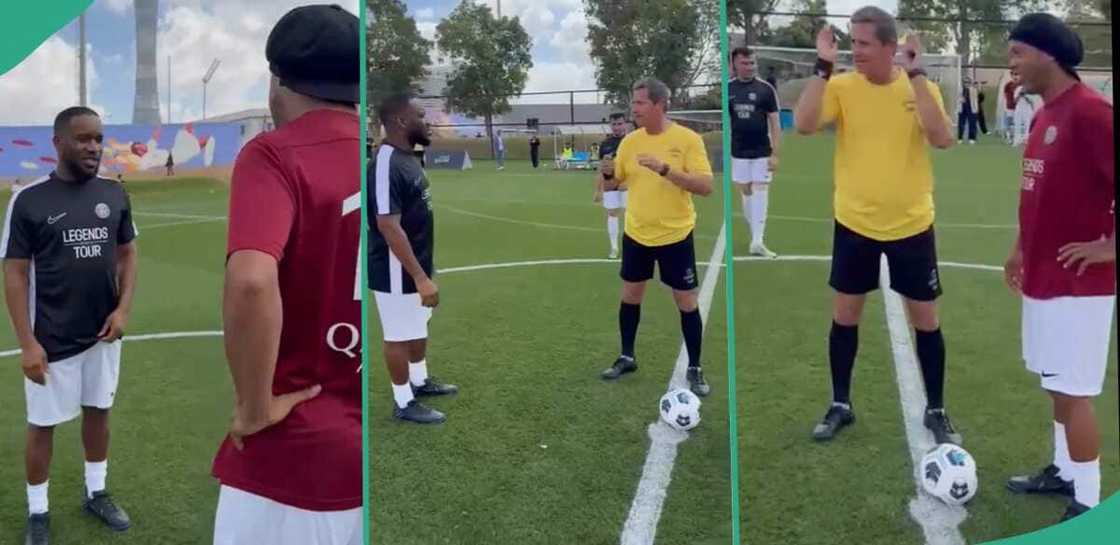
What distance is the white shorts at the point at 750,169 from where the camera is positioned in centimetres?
243

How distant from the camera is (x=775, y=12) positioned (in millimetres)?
2301

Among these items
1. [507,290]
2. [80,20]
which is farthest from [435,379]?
[80,20]

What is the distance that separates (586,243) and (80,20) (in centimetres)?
148

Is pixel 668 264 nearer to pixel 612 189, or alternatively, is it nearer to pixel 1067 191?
pixel 612 189

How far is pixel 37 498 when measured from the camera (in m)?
2.36

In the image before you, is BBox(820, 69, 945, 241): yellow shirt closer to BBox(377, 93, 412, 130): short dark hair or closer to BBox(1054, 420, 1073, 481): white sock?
BBox(1054, 420, 1073, 481): white sock

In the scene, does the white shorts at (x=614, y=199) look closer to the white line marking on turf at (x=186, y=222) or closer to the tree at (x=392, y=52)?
the tree at (x=392, y=52)

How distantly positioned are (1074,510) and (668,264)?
4.13ft

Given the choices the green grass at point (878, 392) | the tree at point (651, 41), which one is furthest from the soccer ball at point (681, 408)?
the tree at point (651, 41)

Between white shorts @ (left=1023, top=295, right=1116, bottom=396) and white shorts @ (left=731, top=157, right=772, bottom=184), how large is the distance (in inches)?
30.1

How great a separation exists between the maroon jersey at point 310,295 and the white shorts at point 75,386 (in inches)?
25.2

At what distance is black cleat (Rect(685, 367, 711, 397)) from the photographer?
2385 mm

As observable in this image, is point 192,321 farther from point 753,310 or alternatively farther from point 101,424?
point 753,310

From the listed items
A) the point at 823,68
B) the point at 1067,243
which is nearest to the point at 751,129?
the point at 823,68
